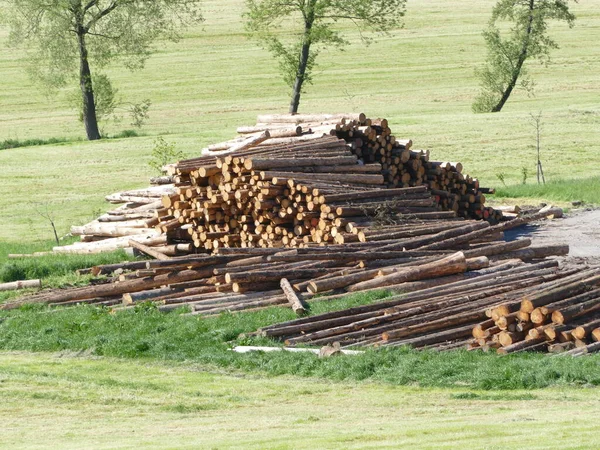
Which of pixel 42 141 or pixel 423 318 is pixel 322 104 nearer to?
pixel 42 141

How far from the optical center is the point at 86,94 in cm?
5481

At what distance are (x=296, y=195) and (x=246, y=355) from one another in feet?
23.6

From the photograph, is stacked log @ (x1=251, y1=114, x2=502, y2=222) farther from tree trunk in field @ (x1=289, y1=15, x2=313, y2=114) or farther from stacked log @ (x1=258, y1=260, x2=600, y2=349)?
tree trunk in field @ (x1=289, y1=15, x2=313, y2=114)

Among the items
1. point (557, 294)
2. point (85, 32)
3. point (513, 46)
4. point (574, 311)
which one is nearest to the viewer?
point (574, 311)

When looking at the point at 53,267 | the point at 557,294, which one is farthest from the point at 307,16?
the point at 557,294

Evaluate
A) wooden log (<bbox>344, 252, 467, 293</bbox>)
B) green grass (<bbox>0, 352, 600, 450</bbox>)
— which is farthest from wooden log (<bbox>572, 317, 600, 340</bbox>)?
wooden log (<bbox>344, 252, 467, 293</bbox>)

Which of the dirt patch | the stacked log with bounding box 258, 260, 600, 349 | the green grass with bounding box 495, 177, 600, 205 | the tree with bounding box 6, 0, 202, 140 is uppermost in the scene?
the tree with bounding box 6, 0, 202, 140

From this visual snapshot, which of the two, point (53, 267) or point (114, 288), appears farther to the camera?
point (53, 267)

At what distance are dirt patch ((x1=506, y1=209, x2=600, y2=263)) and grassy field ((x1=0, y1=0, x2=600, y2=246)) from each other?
8.76m

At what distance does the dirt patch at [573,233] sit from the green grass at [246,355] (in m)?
7.03

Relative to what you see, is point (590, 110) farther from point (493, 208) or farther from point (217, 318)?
point (217, 318)

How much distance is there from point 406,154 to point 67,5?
93.2 ft

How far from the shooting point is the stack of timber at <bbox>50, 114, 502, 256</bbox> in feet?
80.9

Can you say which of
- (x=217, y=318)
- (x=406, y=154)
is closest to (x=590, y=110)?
(x=406, y=154)
